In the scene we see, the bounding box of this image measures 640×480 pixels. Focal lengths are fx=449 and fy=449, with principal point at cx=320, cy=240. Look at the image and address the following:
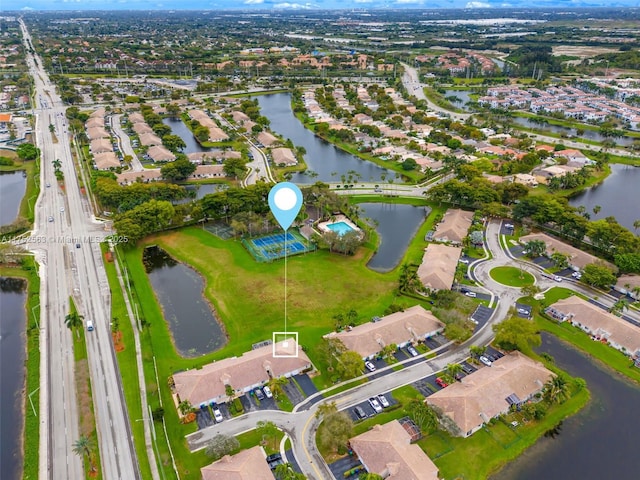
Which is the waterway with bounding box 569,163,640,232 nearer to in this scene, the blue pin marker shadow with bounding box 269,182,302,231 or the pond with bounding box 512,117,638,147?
the pond with bounding box 512,117,638,147

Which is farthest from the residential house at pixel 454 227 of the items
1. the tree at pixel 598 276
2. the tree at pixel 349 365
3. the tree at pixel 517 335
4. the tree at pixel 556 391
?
the tree at pixel 349 365

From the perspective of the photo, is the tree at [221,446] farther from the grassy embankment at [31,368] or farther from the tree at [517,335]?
the tree at [517,335]

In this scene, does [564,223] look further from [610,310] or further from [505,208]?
[610,310]

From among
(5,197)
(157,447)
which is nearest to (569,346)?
(157,447)

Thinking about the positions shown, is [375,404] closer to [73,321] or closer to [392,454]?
[392,454]

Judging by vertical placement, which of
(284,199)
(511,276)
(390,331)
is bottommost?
(511,276)

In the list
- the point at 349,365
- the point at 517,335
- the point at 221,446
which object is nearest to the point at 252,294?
the point at 349,365
